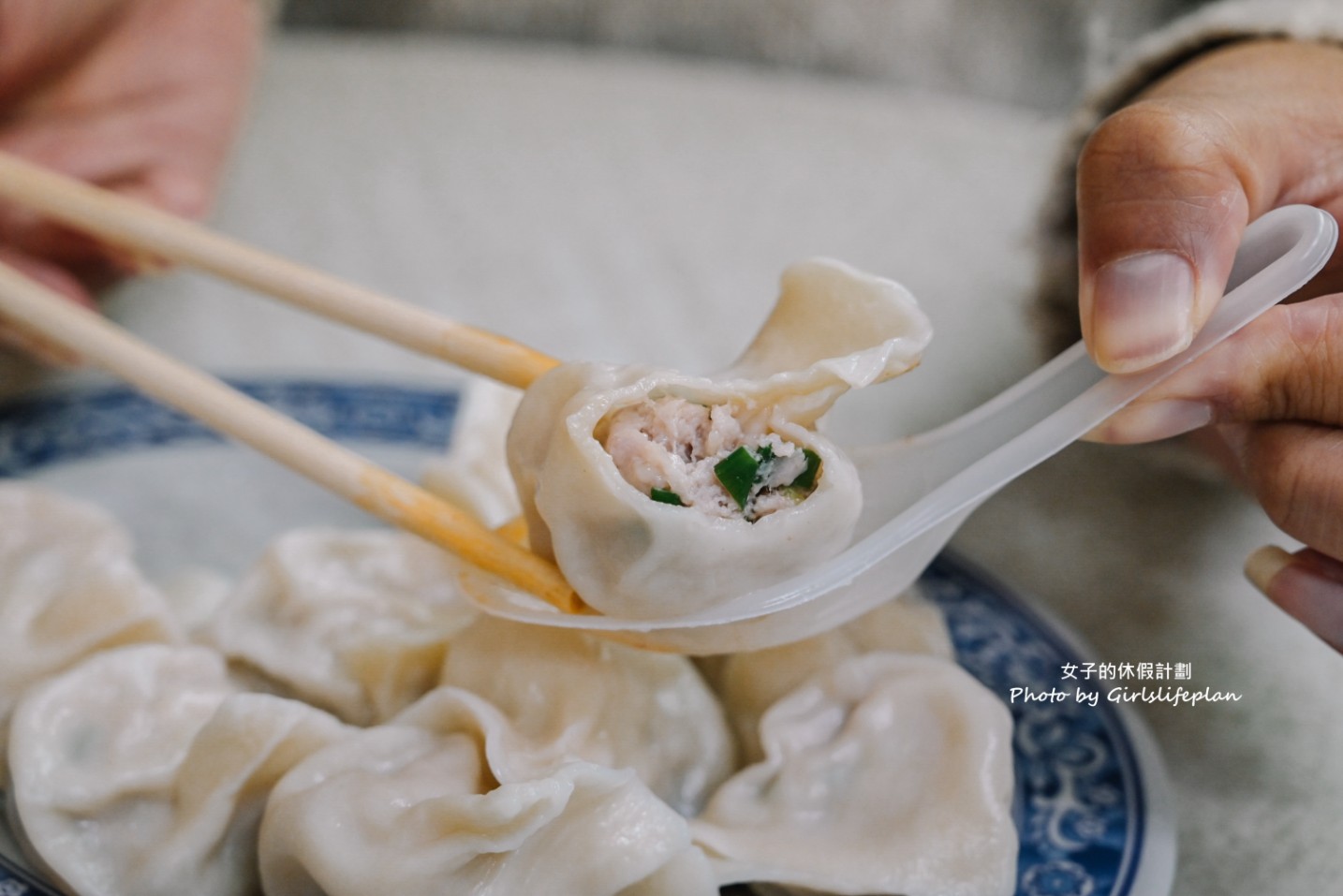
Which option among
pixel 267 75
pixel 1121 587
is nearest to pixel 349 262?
pixel 267 75

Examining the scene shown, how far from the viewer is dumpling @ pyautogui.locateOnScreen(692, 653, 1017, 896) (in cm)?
88

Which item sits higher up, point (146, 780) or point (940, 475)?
point (940, 475)

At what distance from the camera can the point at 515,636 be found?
3.25 feet

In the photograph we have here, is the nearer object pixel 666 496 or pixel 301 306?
pixel 666 496

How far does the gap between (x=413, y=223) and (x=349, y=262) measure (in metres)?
0.20

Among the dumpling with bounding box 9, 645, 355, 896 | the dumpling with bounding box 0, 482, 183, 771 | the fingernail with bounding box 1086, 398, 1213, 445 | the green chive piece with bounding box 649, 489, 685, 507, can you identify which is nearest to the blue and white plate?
the dumpling with bounding box 9, 645, 355, 896

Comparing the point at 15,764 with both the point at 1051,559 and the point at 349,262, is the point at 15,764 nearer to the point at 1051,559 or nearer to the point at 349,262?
the point at 1051,559

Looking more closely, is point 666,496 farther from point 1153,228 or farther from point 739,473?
point 1153,228

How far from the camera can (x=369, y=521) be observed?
148cm

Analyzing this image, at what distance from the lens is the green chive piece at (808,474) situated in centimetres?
85

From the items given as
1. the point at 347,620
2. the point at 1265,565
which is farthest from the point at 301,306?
the point at 1265,565

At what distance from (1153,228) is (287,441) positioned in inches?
27.8

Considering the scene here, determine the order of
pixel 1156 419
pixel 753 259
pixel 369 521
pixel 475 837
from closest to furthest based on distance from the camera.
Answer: pixel 475 837 → pixel 1156 419 → pixel 369 521 → pixel 753 259

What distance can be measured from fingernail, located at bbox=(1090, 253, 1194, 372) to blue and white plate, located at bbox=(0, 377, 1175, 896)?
1.21 feet
